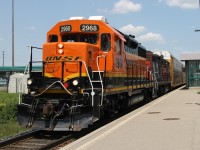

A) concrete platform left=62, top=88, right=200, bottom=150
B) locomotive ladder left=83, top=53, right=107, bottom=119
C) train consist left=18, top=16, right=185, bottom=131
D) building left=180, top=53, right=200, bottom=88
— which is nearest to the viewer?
concrete platform left=62, top=88, right=200, bottom=150

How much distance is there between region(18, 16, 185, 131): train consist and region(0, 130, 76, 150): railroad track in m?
0.44

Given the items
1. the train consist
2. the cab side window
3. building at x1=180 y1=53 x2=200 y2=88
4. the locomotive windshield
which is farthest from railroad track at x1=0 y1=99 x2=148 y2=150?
building at x1=180 y1=53 x2=200 y2=88

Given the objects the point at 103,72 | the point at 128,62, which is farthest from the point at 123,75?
the point at 103,72

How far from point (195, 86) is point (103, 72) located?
32.2m

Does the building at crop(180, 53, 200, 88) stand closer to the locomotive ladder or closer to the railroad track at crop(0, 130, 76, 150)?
the locomotive ladder

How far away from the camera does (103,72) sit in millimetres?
11688

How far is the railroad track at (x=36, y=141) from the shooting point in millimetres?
9422

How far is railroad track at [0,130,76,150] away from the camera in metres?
9.42

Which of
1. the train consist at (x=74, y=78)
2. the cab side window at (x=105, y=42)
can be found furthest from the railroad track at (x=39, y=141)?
the cab side window at (x=105, y=42)

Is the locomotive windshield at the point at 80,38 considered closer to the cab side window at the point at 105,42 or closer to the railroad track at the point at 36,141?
the cab side window at the point at 105,42

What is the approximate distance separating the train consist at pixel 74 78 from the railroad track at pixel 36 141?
0.44 meters

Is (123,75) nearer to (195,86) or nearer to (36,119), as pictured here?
(36,119)

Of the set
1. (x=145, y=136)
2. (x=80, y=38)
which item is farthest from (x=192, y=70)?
(x=145, y=136)

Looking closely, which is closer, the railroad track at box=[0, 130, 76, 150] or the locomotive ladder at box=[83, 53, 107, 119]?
the railroad track at box=[0, 130, 76, 150]
